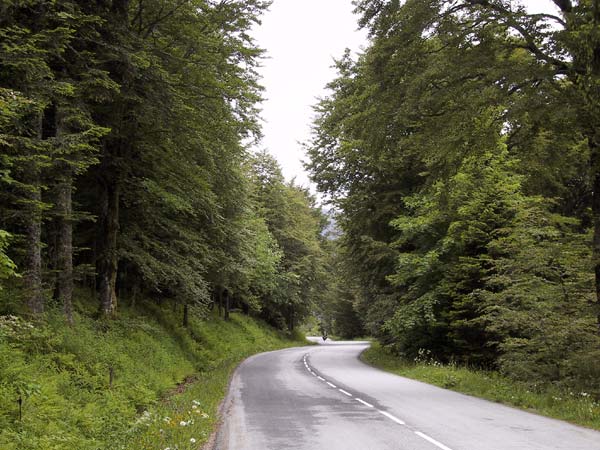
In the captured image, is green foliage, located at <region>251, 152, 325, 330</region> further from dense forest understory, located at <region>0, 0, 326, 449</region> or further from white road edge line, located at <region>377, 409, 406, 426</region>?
white road edge line, located at <region>377, 409, 406, 426</region>

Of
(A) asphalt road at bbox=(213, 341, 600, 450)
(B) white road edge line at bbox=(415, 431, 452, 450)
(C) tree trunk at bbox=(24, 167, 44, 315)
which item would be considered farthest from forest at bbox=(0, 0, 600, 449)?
(B) white road edge line at bbox=(415, 431, 452, 450)

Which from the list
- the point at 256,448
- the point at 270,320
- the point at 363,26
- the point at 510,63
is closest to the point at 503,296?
the point at 510,63

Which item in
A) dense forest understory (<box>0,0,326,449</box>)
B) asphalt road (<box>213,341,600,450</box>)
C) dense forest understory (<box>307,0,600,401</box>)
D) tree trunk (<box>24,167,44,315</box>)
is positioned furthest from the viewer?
dense forest understory (<box>307,0,600,401</box>)

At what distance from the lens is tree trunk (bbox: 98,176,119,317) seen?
15.5m

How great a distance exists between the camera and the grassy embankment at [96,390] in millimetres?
6773

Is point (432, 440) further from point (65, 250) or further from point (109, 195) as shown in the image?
point (109, 195)

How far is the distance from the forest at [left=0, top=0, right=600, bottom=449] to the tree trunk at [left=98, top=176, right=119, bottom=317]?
65 millimetres

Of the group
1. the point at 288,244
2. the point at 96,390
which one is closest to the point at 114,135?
the point at 96,390

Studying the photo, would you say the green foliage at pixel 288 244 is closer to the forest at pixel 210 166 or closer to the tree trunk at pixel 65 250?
the forest at pixel 210 166

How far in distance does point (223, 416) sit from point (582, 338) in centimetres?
832

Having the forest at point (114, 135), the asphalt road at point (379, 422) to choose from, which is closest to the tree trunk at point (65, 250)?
the forest at point (114, 135)

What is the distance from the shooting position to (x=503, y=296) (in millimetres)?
14703

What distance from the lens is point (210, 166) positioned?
1747 cm

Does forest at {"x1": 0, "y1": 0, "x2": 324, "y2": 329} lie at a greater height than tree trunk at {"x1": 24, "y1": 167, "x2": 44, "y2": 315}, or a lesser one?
greater
